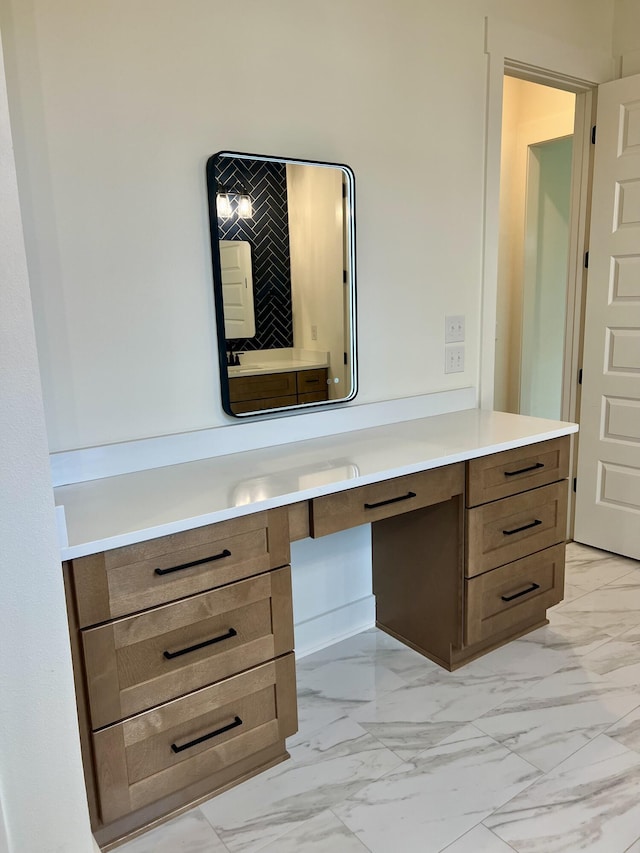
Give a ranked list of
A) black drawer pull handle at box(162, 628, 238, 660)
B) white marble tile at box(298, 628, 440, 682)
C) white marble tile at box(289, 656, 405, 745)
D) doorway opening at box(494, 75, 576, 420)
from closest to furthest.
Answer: black drawer pull handle at box(162, 628, 238, 660), white marble tile at box(289, 656, 405, 745), white marble tile at box(298, 628, 440, 682), doorway opening at box(494, 75, 576, 420)

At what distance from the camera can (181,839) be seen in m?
1.55

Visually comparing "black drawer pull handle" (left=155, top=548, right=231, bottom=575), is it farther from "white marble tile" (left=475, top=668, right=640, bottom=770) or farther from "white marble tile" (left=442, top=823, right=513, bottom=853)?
"white marble tile" (left=475, top=668, right=640, bottom=770)

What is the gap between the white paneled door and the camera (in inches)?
109

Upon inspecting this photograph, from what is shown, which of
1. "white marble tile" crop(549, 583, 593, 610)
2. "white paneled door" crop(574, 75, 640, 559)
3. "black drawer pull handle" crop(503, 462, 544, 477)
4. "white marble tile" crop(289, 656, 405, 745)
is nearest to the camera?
"white marble tile" crop(289, 656, 405, 745)

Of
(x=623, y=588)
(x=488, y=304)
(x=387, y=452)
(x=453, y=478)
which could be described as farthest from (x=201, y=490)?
(x=623, y=588)

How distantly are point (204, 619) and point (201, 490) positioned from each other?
32 cm

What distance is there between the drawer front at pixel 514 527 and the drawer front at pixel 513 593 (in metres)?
0.04

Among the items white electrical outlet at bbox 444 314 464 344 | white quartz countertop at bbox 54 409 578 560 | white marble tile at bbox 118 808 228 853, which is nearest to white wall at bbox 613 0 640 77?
white electrical outlet at bbox 444 314 464 344

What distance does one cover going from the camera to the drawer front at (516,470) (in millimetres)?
2025

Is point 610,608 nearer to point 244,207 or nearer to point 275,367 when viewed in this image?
point 275,367

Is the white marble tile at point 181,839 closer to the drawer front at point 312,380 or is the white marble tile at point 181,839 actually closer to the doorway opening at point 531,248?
the drawer front at point 312,380

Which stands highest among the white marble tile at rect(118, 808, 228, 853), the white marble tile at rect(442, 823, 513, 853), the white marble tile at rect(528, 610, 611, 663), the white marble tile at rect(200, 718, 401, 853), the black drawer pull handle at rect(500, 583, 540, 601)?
the black drawer pull handle at rect(500, 583, 540, 601)

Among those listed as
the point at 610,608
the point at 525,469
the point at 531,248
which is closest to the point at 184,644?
the point at 525,469

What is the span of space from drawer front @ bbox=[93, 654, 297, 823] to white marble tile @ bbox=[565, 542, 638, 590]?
1686mm
